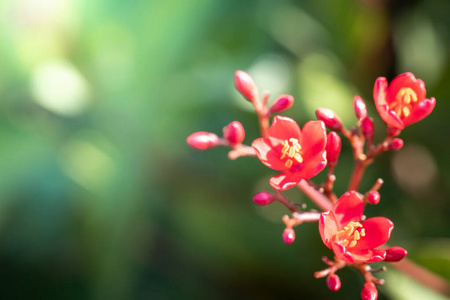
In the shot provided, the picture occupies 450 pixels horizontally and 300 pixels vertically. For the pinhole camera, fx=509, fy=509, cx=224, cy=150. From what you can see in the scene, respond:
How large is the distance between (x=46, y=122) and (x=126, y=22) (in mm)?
462

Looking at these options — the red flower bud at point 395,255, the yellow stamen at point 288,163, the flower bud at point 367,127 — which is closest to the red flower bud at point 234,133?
the yellow stamen at point 288,163

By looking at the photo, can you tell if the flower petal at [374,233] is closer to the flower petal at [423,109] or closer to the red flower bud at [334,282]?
the red flower bud at [334,282]

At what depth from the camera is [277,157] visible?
0.88m

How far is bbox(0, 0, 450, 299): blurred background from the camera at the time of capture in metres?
1.66

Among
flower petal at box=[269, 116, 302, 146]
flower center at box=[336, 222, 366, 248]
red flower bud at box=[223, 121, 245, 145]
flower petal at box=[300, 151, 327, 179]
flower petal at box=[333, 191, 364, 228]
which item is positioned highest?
flower petal at box=[269, 116, 302, 146]

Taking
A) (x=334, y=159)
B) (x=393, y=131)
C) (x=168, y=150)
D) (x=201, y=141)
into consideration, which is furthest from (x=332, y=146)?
(x=168, y=150)

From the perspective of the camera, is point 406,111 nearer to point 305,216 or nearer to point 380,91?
point 380,91

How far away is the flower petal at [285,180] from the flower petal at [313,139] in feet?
0.17

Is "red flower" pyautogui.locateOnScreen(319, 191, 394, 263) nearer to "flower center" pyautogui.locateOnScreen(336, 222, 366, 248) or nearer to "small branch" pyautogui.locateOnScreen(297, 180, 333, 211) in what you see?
"flower center" pyautogui.locateOnScreen(336, 222, 366, 248)

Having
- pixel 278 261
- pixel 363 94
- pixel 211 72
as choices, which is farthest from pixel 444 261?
pixel 211 72

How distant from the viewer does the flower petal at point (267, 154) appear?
844 mm

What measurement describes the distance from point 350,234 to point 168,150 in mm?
1124

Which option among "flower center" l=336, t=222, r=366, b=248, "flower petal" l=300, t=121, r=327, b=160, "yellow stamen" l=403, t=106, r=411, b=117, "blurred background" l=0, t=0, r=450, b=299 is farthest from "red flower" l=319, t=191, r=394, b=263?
"blurred background" l=0, t=0, r=450, b=299

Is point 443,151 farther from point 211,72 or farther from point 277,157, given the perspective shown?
point 277,157
